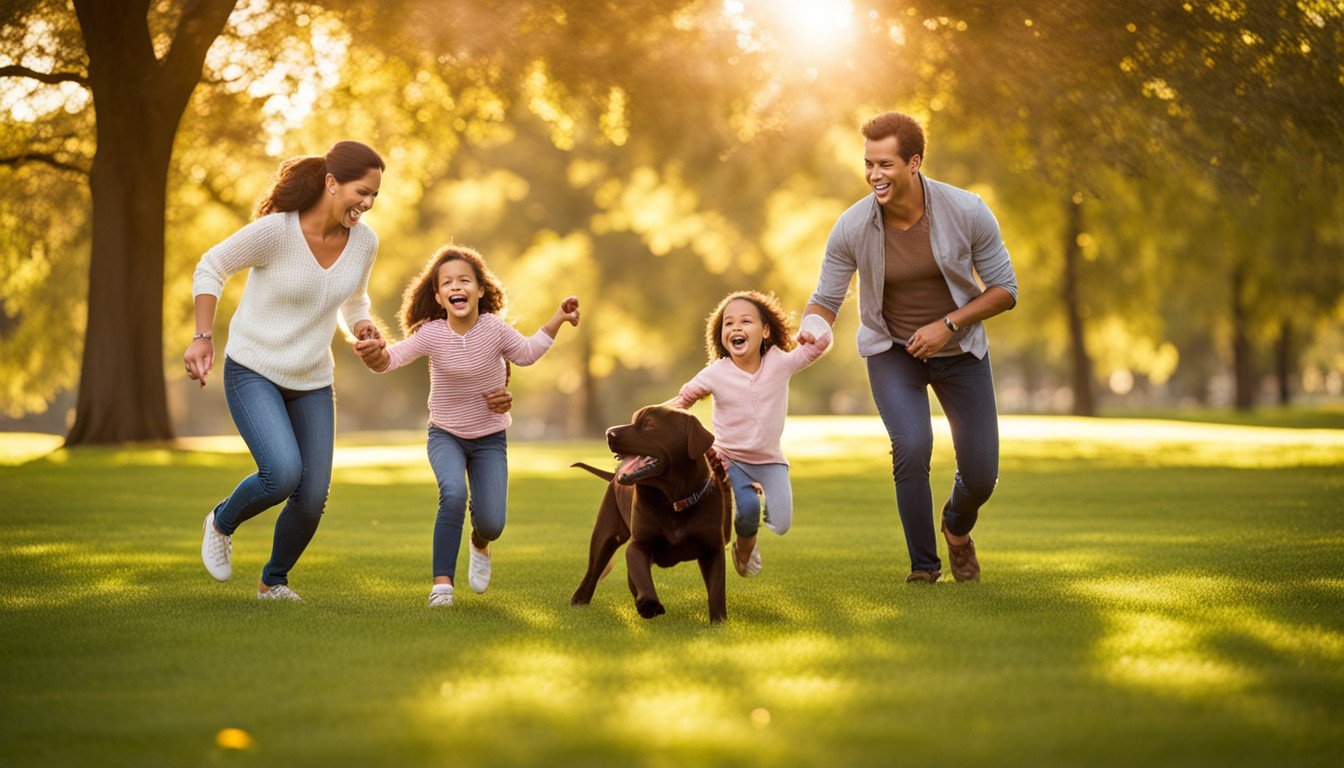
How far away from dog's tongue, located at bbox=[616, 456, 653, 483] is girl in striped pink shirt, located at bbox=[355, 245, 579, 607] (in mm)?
925

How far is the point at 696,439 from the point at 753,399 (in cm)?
149

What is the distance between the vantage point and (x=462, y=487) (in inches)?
286

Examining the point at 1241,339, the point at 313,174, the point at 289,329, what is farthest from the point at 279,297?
the point at 1241,339

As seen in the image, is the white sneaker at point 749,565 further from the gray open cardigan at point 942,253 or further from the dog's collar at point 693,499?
the dog's collar at point 693,499

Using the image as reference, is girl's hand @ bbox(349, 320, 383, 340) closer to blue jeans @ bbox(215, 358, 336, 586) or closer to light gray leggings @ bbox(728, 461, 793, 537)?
blue jeans @ bbox(215, 358, 336, 586)

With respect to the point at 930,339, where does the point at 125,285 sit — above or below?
above

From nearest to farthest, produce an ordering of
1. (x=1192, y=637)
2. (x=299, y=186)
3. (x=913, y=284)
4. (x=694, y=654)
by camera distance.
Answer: (x=694, y=654)
(x=1192, y=637)
(x=299, y=186)
(x=913, y=284)

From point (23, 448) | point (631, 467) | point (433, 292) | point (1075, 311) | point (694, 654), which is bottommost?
point (23, 448)

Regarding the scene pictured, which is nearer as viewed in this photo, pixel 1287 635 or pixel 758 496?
pixel 1287 635

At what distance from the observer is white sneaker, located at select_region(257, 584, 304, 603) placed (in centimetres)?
725

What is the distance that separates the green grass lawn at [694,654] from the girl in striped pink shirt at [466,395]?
36 centimetres

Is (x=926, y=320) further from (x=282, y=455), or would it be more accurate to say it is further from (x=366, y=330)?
(x=282, y=455)

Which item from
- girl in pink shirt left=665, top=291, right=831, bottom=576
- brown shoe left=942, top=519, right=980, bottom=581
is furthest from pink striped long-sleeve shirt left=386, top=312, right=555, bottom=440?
brown shoe left=942, top=519, right=980, bottom=581

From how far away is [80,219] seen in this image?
24.3m
